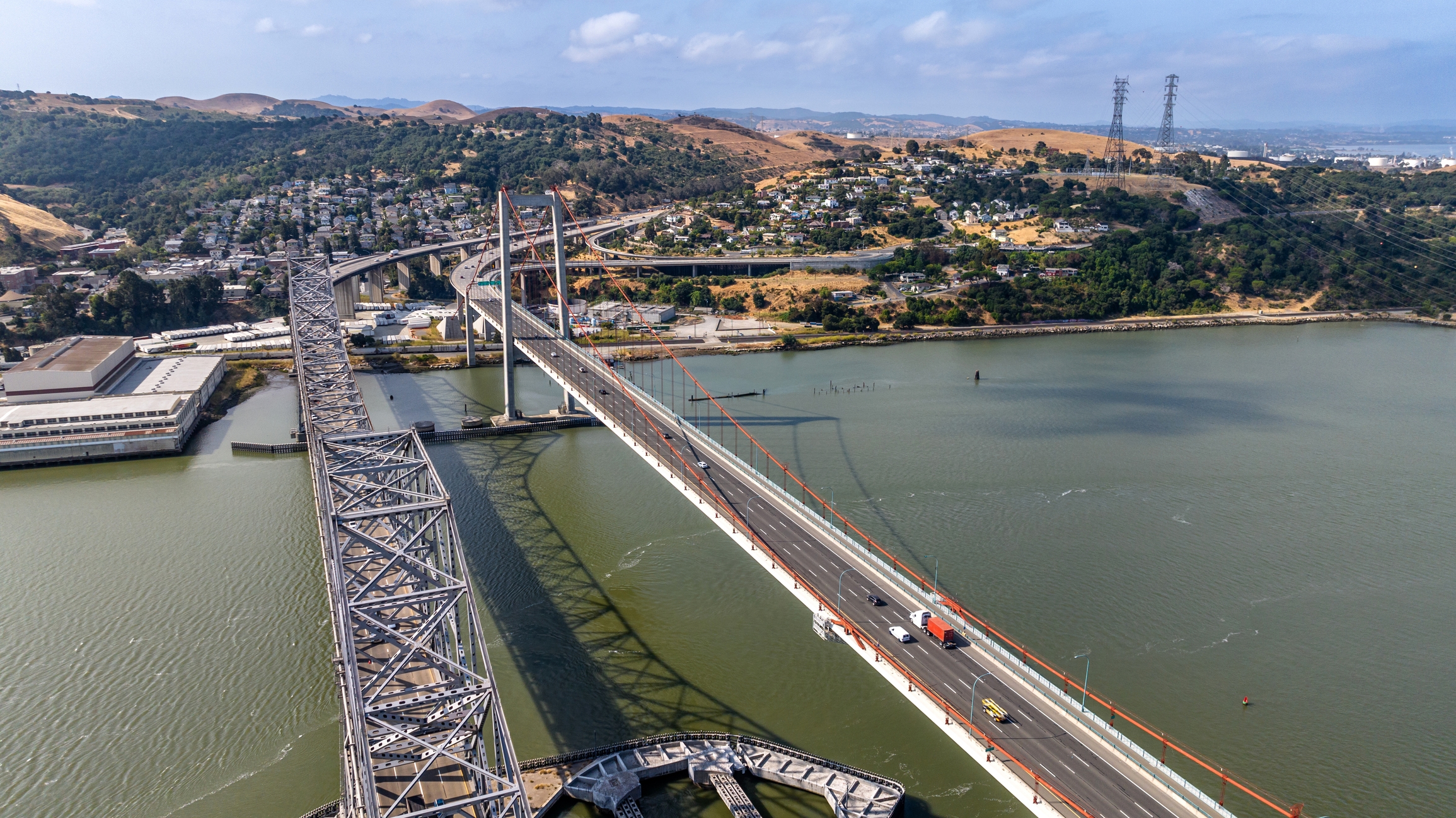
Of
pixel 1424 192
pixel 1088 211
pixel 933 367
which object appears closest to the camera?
pixel 933 367

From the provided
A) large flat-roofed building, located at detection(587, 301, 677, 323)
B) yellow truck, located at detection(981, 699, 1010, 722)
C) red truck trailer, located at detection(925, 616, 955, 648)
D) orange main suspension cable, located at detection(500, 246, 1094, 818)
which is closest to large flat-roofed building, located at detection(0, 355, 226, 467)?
orange main suspension cable, located at detection(500, 246, 1094, 818)

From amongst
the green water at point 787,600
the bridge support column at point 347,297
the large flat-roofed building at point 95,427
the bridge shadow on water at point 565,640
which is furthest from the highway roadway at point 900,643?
the bridge support column at point 347,297

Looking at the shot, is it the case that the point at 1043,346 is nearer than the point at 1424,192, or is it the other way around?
the point at 1043,346

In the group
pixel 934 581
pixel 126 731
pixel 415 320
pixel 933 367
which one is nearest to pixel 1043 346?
pixel 933 367

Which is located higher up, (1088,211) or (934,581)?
(1088,211)

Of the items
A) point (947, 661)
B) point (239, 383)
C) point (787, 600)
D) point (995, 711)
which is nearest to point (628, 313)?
point (239, 383)

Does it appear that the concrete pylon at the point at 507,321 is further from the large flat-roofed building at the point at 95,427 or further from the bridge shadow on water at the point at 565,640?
the large flat-roofed building at the point at 95,427

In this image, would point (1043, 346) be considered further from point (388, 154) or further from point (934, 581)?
point (388, 154)
